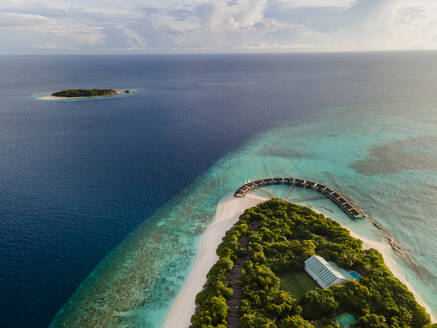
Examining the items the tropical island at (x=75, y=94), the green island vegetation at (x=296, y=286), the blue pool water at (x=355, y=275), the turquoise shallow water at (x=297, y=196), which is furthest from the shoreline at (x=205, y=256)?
the tropical island at (x=75, y=94)

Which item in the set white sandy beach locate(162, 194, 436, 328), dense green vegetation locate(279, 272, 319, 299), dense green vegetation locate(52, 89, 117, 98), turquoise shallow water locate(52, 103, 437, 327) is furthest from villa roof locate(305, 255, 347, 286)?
dense green vegetation locate(52, 89, 117, 98)

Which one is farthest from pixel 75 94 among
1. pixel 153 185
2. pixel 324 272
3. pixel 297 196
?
pixel 324 272

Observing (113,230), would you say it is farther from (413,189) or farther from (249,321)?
(413,189)

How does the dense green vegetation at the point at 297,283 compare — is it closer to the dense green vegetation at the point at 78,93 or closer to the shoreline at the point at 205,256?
the shoreline at the point at 205,256

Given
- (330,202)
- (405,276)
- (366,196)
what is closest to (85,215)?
(330,202)

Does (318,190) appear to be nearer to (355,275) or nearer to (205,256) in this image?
(355,275)

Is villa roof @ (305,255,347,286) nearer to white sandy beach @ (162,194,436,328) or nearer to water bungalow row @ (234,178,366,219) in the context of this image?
white sandy beach @ (162,194,436,328)
